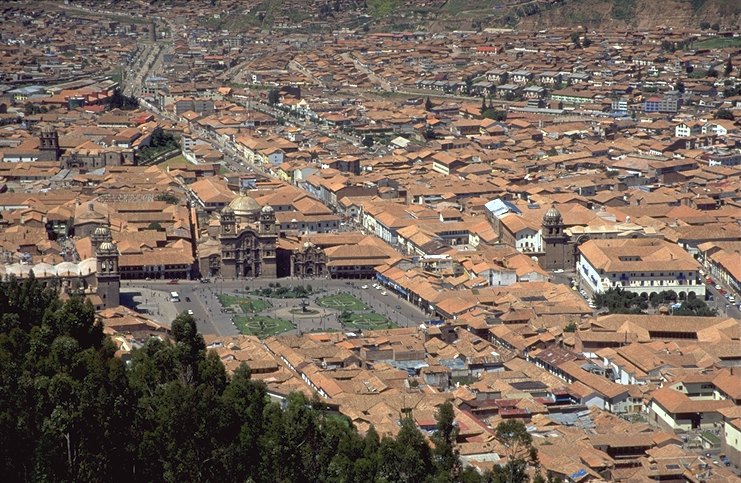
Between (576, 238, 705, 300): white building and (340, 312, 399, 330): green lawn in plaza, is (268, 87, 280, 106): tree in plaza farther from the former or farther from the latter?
(340, 312, 399, 330): green lawn in plaza

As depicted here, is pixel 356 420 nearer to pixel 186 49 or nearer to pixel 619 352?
pixel 619 352

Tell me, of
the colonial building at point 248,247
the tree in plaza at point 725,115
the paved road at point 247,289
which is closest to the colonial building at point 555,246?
the paved road at point 247,289

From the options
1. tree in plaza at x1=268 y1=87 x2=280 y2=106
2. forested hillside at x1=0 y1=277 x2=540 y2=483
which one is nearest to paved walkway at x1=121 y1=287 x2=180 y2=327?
forested hillside at x1=0 y1=277 x2=540 y2=483

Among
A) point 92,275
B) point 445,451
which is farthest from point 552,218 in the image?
point 445,451

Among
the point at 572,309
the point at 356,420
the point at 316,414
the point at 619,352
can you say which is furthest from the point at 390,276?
the point at 316,414

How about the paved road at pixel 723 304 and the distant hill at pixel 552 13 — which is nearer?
the paved road at pixel 723 304

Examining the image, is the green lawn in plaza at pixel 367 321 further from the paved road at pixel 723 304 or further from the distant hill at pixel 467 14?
the distant hill at pixel 467 14
